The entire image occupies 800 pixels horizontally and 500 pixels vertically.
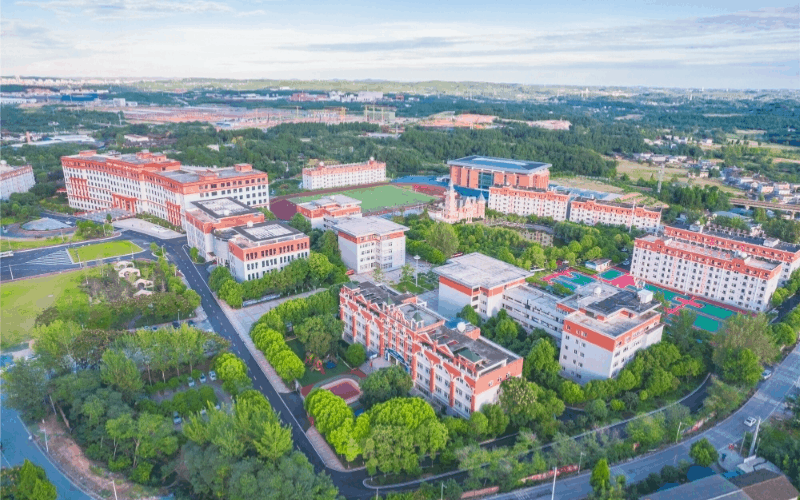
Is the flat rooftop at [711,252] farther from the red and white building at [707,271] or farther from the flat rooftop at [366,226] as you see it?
the flat rooftop at [366,226]

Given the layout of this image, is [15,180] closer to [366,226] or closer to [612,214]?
[366,226]

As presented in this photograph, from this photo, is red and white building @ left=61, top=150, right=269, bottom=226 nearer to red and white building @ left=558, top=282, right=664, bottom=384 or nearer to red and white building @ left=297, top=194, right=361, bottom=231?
red and white building @ left=297, top=194, right=361, bottom=231

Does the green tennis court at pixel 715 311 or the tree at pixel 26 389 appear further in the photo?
Answer: the green tennis court at pixel 715 311

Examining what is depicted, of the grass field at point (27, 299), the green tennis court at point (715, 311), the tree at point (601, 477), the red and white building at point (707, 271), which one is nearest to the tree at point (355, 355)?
the tree at point (601, 477)

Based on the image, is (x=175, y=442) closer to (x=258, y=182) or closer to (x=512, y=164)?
(x=258, y=182)

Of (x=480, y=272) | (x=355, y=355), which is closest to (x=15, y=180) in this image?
(x=355, y=355)

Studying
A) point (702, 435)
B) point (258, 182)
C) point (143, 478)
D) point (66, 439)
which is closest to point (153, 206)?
point (258, 182)

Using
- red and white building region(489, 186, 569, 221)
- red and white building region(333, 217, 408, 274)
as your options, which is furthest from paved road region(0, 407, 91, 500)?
red and white building region(489, 186, 569, 221)
